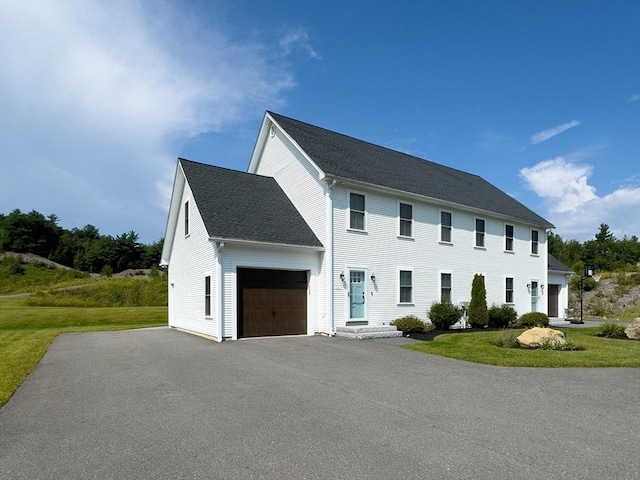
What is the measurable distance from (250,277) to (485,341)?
821 cm

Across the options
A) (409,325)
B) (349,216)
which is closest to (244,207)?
(349,216)

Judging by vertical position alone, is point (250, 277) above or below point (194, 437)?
above

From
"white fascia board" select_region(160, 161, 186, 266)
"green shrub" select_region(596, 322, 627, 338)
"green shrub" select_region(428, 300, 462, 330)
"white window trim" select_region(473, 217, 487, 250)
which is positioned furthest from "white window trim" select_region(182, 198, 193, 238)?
"green shrub" select_region(596, 322, 627, 338)

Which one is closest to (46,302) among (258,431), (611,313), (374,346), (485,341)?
(374,346)

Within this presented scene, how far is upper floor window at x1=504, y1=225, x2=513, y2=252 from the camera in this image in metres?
24.1

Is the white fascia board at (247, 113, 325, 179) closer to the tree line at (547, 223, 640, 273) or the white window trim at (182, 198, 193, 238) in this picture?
the white window trim at (182, 198, 193, 238)

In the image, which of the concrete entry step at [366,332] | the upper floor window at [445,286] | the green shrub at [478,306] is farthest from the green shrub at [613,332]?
the concrete entry step at [366,332]

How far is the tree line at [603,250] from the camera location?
62281 mm

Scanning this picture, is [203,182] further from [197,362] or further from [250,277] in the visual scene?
[197,362]

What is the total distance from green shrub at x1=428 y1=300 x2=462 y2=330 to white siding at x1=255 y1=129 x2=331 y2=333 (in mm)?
5620

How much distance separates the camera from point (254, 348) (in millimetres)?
12867

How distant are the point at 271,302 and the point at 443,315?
7.82m

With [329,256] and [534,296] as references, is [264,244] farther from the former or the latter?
[534,296]

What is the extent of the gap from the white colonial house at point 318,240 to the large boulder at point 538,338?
20.0 feet
